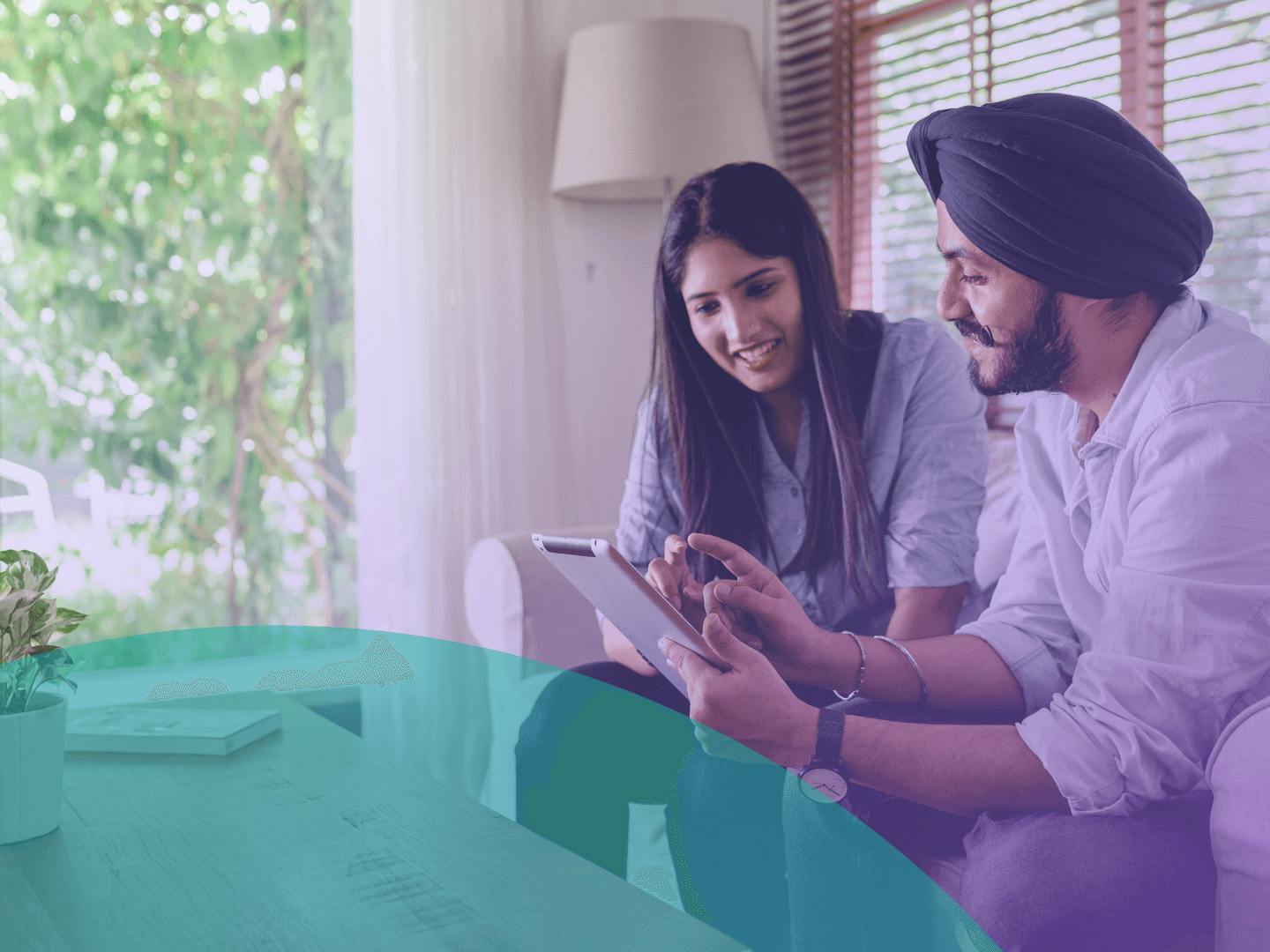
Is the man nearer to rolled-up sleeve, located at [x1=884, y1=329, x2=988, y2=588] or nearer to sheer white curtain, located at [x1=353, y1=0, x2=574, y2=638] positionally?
rolled-up sleeve, located at [x1=884, y1=329, x2=988, y2=588]

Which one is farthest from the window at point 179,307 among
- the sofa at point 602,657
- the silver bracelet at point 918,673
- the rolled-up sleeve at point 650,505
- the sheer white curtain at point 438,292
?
the silver bracelet at point 918,673

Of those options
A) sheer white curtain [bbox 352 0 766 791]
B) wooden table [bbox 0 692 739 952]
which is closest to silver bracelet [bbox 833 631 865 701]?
wooden table [bbox 0 692 739 952]

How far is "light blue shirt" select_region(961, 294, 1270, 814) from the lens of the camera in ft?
3.14

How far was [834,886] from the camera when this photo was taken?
29.0 inches

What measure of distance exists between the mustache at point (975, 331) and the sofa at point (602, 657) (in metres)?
0.43

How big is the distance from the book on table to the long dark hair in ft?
2.23

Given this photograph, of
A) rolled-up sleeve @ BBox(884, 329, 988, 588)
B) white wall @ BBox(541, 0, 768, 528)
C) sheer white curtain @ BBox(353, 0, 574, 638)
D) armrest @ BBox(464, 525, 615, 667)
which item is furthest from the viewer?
white wall @ BBox(541, 0, 768, 528)

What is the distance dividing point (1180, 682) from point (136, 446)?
2370 millimetres

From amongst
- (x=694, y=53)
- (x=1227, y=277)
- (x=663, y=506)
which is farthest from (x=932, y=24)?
(x=663, y=506)

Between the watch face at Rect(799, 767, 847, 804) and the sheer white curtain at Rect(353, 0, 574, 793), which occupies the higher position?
the sheer white curtain at Rect(353, 0, 574, 793)

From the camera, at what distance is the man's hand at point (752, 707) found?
1.09 m

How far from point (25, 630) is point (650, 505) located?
0.96 m

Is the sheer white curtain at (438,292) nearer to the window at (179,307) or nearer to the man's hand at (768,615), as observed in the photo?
the window at (179,307)

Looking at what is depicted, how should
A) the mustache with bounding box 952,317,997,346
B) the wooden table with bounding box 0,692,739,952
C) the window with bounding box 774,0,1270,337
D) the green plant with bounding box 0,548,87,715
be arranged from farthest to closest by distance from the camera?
the window with bounding box 774,0,1270,337 < the mustache with bounding box 952,317,997,346 < the green plant with bounding box 0,548,87,715 < the wooden table with bounding box 0,692,739,952
